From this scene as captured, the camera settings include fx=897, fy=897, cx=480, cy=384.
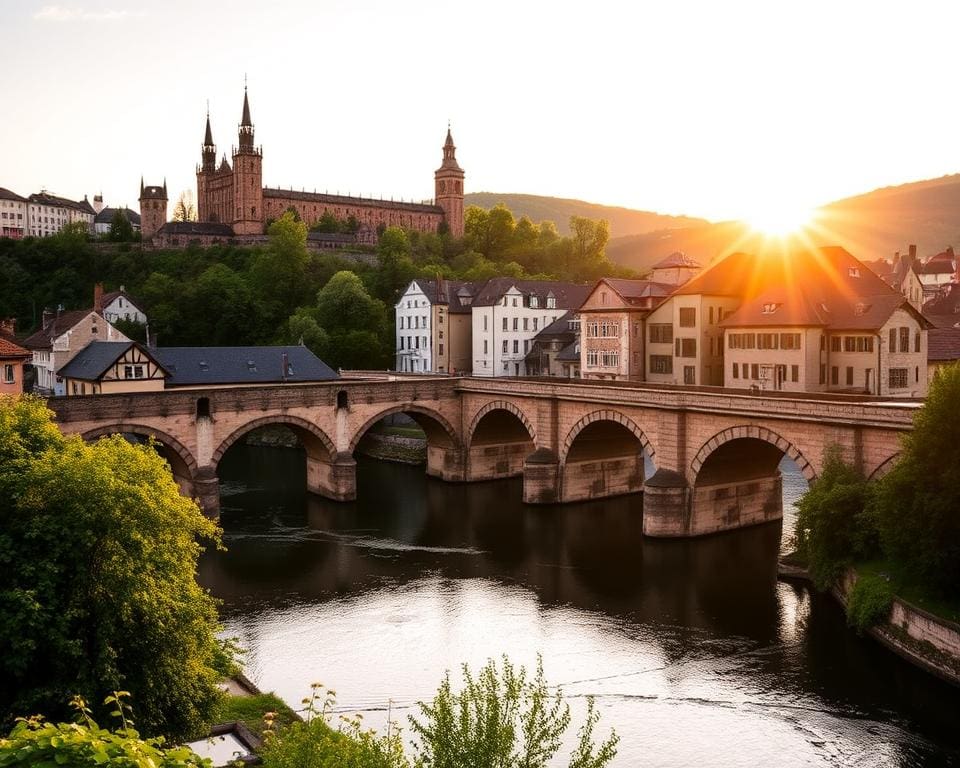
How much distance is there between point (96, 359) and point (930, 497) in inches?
1990

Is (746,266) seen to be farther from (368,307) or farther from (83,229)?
(83,229)

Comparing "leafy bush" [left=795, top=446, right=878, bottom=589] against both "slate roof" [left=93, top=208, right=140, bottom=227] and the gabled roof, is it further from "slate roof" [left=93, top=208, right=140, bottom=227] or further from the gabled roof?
"slate roof" [left=93, top=208, right=140, bottom=227]

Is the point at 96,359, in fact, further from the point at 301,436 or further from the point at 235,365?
the point at 301,436

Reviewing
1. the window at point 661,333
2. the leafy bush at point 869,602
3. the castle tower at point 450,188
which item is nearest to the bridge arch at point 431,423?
the window at point 661,333

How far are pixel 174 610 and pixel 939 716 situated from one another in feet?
70.9

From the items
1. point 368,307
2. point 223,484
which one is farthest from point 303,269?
point 223,484

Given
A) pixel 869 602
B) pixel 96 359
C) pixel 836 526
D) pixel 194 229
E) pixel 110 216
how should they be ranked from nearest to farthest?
Result: pixel 869 602 < pixel 836 526 < pixel 96 359 < pixel 194 229 < pixel 110 216

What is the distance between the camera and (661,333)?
66.1m

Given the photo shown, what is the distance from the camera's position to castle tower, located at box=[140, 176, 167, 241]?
506 feet

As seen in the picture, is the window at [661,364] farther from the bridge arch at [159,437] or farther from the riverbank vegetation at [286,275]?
the riverbank vegetation at [286,275]

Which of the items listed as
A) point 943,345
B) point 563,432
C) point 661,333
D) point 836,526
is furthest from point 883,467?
point 943,345

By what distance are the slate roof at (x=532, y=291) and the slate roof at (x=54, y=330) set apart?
119 feet

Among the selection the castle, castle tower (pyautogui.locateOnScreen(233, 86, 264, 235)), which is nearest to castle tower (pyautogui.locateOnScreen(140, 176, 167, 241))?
the castle

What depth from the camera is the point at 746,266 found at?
6494 cm
